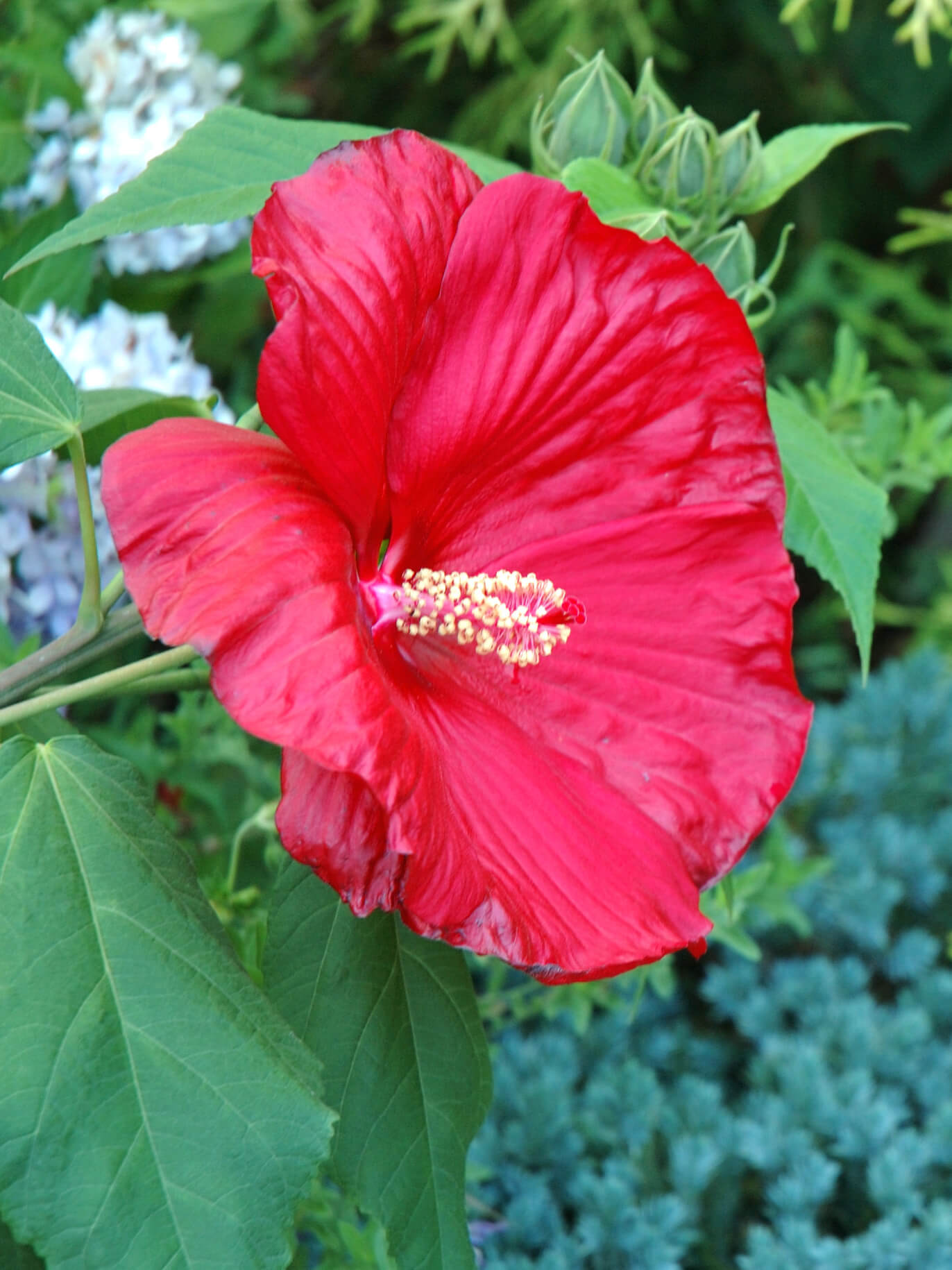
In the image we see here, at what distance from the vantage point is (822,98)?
2.16 metres

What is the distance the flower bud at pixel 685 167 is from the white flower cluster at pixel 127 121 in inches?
20.3

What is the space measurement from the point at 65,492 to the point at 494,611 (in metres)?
0.47

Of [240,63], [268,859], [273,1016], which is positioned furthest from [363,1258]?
[240,63]

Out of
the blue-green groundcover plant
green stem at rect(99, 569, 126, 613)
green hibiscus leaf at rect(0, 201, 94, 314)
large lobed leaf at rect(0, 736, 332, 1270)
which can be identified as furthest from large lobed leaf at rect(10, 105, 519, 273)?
the blue-green groundcover plant

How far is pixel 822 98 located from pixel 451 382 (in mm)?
1812

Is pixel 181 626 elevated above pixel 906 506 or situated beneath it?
elevated above

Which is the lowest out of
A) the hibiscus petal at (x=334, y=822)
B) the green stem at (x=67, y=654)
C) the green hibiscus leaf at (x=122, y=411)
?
the hibiscus petal at (x=334, y=822)

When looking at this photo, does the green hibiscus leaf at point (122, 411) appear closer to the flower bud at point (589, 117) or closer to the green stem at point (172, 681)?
the green stem at point (172, 681)

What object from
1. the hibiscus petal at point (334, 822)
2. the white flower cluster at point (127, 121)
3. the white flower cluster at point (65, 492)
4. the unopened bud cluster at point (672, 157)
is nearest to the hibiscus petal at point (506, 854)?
the hibiscus petal at point (334, 822)

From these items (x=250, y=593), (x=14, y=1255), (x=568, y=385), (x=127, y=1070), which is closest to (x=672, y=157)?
(x=568, y=385)

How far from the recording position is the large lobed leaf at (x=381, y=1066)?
2.06ft

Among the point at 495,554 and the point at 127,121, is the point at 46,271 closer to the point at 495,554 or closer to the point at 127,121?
the point at 127,121

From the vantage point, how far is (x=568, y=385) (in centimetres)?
64

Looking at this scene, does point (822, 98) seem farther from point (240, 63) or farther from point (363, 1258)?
point (363, 1258)
